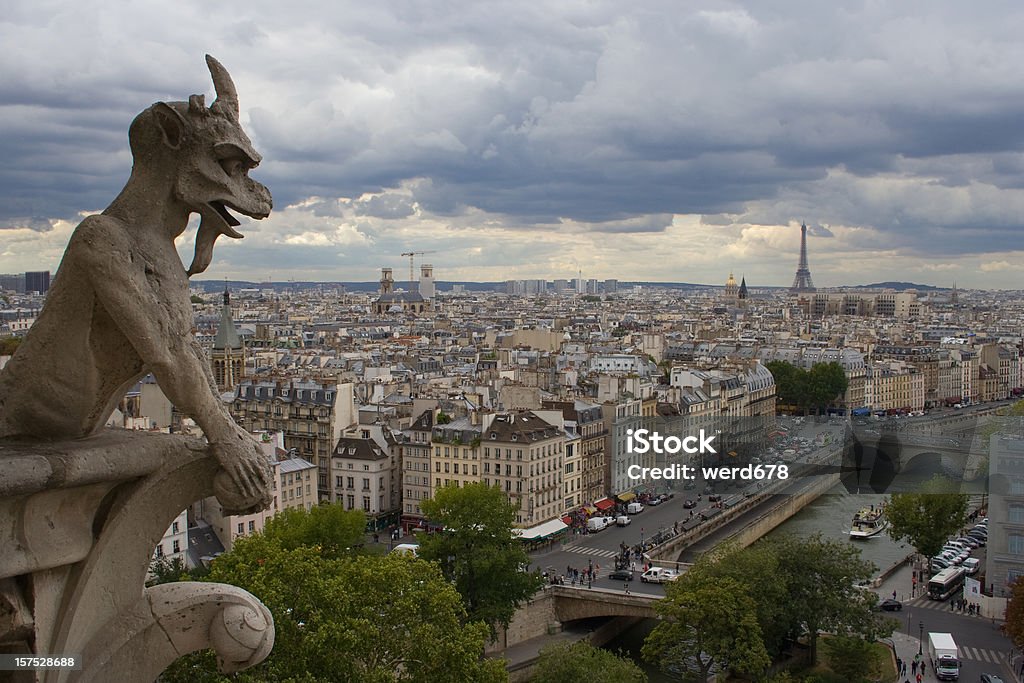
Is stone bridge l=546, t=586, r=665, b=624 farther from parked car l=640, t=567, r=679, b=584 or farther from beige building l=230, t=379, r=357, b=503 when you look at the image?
beige building l=230, t=379, r=357, b=503

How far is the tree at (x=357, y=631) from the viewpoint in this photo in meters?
15.2

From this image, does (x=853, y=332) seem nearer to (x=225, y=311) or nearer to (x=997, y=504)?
(x=225, y=311)

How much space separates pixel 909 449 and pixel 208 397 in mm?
35289

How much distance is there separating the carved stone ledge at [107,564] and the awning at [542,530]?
33.4 metres

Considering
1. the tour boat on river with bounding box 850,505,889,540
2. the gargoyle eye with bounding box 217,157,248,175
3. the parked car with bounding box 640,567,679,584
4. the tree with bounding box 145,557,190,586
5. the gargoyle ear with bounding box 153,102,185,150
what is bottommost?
the tour boat on river with bounding box 850,505,889,540

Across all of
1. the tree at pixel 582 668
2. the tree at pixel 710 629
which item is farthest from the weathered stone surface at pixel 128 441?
the tree at pixel 710 629

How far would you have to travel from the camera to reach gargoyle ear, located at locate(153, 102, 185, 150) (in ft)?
17.5

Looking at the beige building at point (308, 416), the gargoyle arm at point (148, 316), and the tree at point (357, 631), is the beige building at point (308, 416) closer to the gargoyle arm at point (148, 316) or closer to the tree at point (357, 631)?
the tree at point (357, 631)

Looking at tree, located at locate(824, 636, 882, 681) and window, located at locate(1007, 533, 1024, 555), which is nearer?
tree, located at locate(824, 636, 882, 681)

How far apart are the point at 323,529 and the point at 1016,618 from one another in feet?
61.0

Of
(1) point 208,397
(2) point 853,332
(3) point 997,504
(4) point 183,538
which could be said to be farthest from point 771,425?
(2) point 853,332

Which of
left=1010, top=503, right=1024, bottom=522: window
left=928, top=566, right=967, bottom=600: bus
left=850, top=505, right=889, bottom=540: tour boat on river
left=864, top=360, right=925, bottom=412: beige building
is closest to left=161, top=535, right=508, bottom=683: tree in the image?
left=1010, top=503, right=1024, bottom=522: window

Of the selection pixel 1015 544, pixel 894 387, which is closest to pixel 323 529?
pixel 1015 544

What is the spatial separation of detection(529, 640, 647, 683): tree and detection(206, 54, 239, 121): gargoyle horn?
19.7 meters
